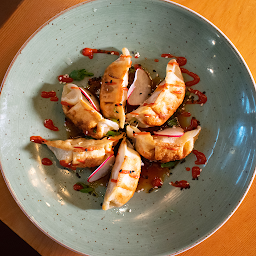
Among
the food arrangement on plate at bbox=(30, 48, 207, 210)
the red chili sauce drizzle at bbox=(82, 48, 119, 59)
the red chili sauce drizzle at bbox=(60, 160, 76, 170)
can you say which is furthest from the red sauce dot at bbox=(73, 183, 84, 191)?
the red chili sauce drizzle at bbox=(82, 48, 119, 59)

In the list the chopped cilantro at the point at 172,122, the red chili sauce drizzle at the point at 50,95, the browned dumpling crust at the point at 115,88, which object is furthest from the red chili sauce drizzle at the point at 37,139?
the chopped cilantro at the point at 172,122

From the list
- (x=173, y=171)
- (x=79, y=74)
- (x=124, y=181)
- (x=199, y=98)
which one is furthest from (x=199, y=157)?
(x=79, y=74)

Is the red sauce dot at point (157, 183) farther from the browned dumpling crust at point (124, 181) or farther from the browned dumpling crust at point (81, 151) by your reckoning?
the browned dumpling crust at point (81, 151)

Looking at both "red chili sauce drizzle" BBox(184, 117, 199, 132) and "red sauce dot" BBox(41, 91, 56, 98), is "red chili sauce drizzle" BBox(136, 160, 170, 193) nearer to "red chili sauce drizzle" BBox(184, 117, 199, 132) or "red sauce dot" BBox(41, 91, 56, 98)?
"red chili sauce drizzle" BBox(184, 117, 199, 132)

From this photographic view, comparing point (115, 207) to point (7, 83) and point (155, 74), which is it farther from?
point (7, 83)

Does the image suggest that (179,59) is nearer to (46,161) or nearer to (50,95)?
(50,95)

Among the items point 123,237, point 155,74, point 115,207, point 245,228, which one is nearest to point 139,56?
point 155,74
